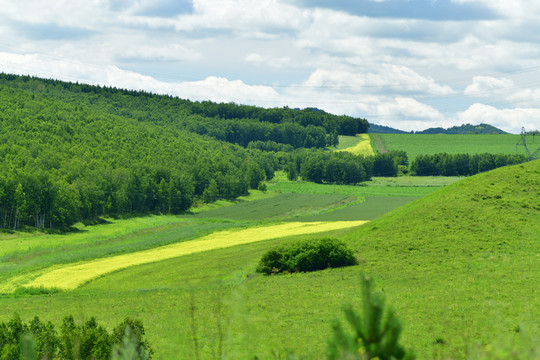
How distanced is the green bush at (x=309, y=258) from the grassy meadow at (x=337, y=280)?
1.87 m

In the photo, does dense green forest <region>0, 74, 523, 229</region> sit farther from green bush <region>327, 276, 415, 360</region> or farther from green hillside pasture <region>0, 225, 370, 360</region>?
green bush <region>327, 276, 415, 360</region>

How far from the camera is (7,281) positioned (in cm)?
5575

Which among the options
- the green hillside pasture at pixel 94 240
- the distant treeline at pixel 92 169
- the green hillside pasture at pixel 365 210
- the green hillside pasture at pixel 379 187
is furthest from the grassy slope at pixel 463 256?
the green hillside pasture at pixel 379 187

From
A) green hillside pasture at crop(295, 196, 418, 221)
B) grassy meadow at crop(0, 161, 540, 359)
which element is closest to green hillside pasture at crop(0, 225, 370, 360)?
grassy meadow at crop(0, 161, 540, 359)

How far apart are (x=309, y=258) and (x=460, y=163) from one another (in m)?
160

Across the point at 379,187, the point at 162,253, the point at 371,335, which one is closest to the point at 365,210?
the point at 162,253

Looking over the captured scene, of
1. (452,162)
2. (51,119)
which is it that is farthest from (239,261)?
(452,162)

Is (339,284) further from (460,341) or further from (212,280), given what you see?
(460,341)

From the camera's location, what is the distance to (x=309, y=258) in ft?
163

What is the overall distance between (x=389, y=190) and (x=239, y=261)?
109 metres

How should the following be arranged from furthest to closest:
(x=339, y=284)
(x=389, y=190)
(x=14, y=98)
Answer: (x=14, y=98), (x=389, y=190), (x=339, y=284)

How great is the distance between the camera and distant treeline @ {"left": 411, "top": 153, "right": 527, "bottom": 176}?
627 feet

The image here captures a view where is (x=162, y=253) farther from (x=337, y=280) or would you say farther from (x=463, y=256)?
(x=463, y=256)

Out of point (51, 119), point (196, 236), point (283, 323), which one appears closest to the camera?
point (283, 323)
